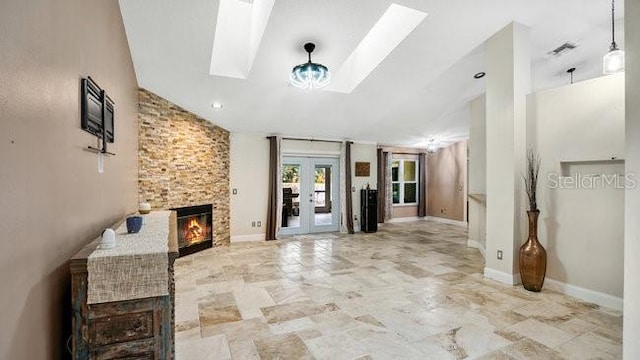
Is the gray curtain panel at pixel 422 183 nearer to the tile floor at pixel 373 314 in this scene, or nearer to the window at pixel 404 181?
the window at pixel 404 181

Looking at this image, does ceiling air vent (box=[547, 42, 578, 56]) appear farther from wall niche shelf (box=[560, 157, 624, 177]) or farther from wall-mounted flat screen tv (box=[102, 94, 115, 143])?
wall-mounted flat screen tv (box=[102, 94, 115, 143])

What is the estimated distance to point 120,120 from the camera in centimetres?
307

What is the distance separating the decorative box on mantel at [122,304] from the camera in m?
1.44

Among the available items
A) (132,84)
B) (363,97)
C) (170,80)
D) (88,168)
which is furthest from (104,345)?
(363,97)

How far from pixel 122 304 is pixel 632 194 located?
3167mm

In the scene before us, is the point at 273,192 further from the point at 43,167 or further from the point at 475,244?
the point at 43,167

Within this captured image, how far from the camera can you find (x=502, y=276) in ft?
12.4

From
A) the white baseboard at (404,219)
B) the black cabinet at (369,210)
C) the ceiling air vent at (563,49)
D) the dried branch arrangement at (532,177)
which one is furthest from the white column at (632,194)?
the white baseboard at (404,219)

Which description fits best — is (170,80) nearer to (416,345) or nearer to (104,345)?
(104,345)

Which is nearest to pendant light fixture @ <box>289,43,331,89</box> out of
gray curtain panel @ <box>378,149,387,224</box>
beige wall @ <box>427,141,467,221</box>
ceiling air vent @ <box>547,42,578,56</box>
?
ceiling air vent @ <box>547,42,578,56</box>

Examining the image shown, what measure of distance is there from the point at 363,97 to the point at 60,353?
194 inches

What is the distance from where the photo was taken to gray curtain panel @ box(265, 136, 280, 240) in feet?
21.7

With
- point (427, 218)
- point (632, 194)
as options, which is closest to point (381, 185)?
point (427, 218)

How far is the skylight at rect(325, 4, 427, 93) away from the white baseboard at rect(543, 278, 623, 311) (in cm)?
365
